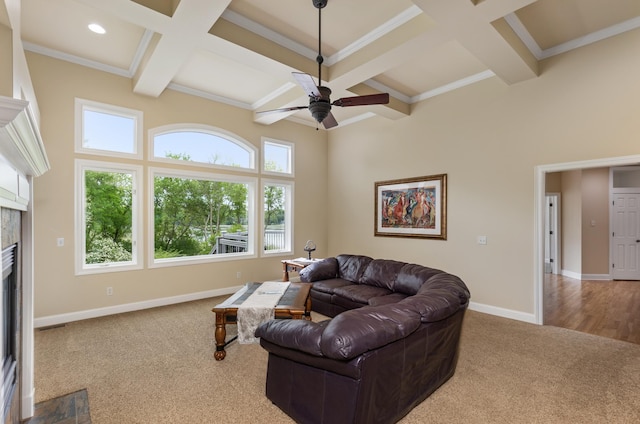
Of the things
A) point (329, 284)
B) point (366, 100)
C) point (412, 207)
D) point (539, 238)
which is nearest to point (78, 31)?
point (366, 100)

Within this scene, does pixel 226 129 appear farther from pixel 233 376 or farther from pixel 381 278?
pixel 233 376

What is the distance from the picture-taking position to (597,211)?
6.86 meters

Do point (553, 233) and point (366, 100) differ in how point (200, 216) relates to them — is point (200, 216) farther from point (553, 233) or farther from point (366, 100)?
point (553, 233)

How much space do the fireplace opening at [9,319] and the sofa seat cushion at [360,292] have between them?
9.95 ft

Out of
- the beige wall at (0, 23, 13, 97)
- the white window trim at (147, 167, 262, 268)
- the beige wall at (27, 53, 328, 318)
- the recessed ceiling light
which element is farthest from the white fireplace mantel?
the white window trim at (147, 167, 262, 268)

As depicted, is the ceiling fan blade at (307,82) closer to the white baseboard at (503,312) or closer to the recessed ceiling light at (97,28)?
the recessed ceiling light at (97,28)

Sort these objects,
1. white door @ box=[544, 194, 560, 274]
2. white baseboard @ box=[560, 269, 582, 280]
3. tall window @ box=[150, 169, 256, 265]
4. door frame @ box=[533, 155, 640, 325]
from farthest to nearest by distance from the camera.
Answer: white door @ box=[544, 194, 560, 274] → white baseboard @ box=[560, 269, 582, 280] → tall window @ box=[150, 169, 256, 265] → door frame @ box=[533, 155, 640, 325]

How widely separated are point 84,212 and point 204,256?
6.10ft

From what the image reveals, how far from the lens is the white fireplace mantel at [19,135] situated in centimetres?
107

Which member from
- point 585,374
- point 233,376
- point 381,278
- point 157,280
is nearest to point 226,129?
point 157,280

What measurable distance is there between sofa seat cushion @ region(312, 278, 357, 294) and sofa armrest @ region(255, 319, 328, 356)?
2096mm

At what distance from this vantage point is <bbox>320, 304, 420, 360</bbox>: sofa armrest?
1708mm

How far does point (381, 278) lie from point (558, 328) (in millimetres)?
2266

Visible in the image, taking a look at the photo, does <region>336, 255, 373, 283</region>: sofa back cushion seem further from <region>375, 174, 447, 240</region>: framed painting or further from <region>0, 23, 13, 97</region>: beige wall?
<region>0, 23, 13, 97</region>: beige wall
